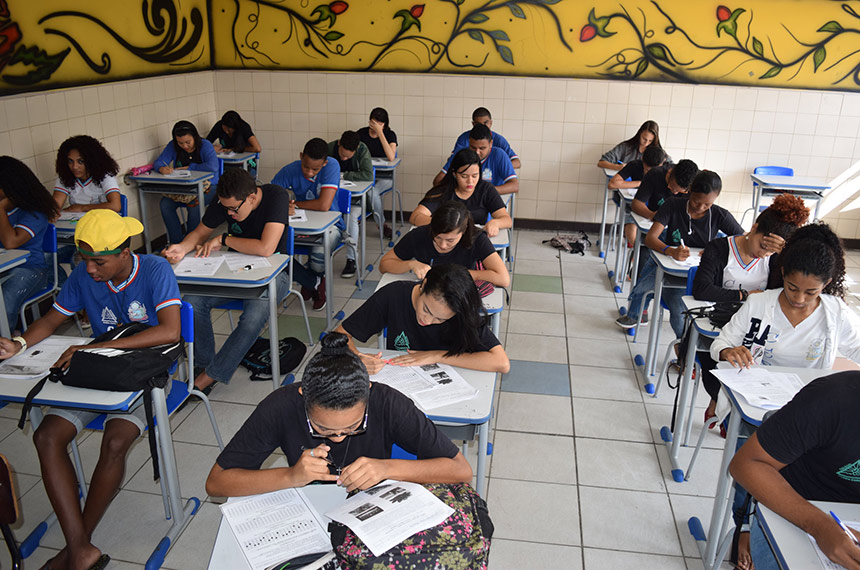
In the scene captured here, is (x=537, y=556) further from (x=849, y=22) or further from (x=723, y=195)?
(x=849, y=22)

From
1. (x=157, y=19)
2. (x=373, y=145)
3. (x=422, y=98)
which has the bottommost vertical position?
(x=373, y=145)

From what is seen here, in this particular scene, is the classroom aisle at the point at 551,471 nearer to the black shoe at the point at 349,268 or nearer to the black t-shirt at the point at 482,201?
the black t-shirt at the point at 482,201

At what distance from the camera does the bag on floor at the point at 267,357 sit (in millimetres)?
4000

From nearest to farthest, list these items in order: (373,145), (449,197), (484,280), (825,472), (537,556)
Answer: (825,472)
(537,556)
(484,280)
(449,197)
(373,145)

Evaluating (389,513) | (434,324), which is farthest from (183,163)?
(389,513)

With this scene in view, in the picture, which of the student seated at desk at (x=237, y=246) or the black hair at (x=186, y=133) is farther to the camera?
the black hair at (x=186, y=133)

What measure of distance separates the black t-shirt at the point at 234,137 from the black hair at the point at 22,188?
3.12 metres

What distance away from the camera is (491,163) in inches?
230

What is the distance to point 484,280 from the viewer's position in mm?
3406

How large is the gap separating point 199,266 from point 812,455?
3.01 meters

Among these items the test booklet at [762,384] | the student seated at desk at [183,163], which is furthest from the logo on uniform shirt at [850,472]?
the student seated at desk at [183,163]

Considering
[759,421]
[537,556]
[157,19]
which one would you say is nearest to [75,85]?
[157,19]

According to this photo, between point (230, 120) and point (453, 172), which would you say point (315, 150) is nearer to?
point (453, 172)

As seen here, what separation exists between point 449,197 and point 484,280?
1.11 m
